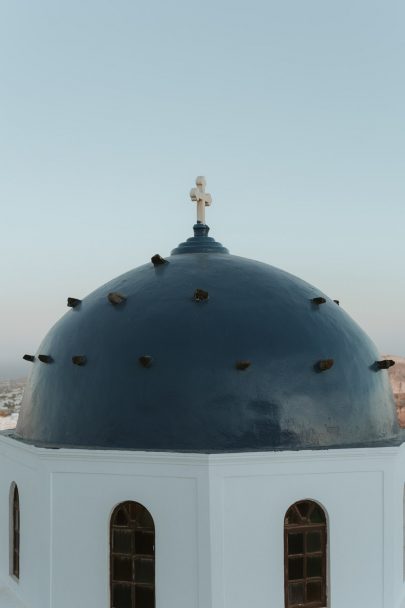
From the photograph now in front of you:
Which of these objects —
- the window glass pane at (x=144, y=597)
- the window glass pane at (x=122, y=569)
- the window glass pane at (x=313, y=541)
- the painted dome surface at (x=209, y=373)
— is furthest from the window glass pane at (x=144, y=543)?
the window glass pane at (x=313, y=541)

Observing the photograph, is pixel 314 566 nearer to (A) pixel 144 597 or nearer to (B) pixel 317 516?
(B) pixel 317 516

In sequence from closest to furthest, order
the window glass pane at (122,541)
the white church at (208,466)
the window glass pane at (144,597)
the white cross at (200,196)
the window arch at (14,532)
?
the white church at (208,466), the window glass pane at (144,597), the window glass pane at (122,541), the window arch at (14,532), the white cross at (200,196)

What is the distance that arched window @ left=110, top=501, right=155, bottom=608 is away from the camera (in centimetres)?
1001

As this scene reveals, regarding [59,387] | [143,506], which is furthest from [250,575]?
[59,387]

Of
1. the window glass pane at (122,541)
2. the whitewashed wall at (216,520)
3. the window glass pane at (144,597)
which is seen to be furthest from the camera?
the window glass pane at (122,541)

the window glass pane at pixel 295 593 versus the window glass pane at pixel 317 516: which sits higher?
the window glass pane at pixel 317 516

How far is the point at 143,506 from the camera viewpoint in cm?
1002

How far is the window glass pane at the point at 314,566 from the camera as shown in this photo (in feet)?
33.2

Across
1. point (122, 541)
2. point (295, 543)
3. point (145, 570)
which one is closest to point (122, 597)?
point (145, 570)

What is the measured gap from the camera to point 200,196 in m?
14.2

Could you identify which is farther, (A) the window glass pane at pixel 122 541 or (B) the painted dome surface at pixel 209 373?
(B) the painted dome surface at pixel 209 373

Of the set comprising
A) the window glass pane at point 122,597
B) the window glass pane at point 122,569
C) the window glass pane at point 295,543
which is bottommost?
the window glass pane at point 122,597

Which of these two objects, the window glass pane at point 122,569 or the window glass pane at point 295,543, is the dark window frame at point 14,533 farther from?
the window glass pane at point 295,543

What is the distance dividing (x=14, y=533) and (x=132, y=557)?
10.4 feet
